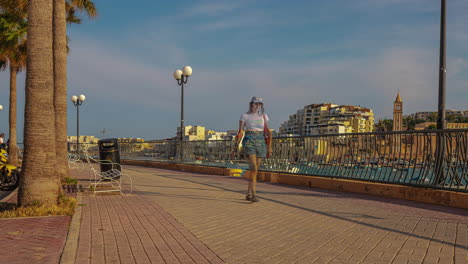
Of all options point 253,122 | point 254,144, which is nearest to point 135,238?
point 254,144

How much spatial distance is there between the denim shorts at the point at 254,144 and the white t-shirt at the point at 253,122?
88 mm

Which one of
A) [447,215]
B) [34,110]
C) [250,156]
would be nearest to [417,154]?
[447,215]

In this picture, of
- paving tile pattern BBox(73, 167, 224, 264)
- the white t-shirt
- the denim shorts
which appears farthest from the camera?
the white t-shirt

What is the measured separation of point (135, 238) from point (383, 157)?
6.84 m

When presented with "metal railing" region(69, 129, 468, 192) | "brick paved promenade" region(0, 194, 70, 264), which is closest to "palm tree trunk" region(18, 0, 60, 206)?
"brick paved promenade" region(0, 194, 70, 264)

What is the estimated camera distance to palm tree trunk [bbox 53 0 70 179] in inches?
413

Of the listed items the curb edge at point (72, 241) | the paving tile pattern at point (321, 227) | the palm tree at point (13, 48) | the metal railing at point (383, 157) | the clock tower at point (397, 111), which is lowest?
the paving tile pattern at point (321, 227)

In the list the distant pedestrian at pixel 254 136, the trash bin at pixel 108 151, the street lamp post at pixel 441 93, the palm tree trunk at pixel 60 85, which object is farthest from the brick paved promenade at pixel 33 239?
the street lamp post at pixel 441 93

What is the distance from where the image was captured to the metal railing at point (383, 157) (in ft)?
26.7

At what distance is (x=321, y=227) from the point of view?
234 inches

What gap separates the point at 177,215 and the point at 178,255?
8.10 ft

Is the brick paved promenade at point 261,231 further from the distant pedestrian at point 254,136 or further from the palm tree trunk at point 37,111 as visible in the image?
the palm tree trunk at point 37,111

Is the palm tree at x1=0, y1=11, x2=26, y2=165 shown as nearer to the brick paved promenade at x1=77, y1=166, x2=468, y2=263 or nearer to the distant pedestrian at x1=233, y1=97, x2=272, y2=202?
the brick paved promenade at x1=77, y1=166, x2=468, y2=263

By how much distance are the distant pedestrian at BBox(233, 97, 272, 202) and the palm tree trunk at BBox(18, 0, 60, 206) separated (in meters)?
3.71
